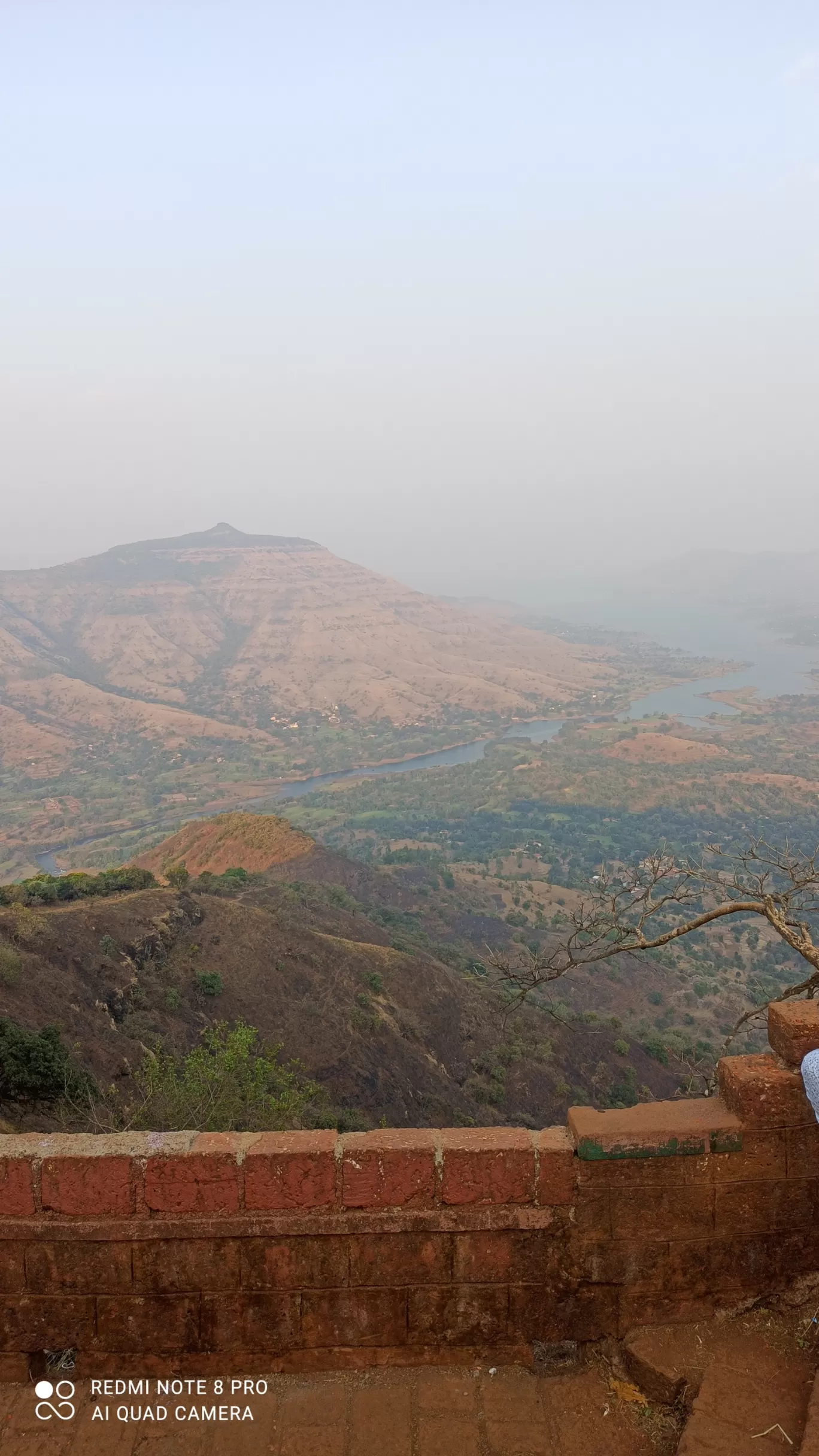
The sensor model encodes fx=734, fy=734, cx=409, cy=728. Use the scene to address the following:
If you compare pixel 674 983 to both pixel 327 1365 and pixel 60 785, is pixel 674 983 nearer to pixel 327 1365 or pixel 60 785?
pixel 327 1365

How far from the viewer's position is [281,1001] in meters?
25.4

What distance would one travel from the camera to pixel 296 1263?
3.88 metres

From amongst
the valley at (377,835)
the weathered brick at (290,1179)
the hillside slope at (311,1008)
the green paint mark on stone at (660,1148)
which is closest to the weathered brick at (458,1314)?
the weathered brick at (290,1179)

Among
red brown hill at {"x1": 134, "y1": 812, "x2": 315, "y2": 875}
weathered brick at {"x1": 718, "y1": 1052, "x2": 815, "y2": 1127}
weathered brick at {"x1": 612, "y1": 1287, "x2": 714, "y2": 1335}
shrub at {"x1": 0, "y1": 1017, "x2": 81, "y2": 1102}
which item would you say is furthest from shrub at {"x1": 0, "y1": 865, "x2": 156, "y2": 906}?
weathered brick at {"x1": 718, "y1": 1052, "x2": 815, "y2": 1127}

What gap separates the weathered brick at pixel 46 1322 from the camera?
153 inches

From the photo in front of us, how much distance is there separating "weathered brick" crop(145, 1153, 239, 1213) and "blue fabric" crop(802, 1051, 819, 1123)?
117 inches

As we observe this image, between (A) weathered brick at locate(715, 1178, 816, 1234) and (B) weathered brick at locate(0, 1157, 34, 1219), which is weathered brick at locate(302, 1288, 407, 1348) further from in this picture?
(A) weathered brick at locate(715, 1178, 816, 1234)

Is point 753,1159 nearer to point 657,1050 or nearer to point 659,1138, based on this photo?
point 659,1138

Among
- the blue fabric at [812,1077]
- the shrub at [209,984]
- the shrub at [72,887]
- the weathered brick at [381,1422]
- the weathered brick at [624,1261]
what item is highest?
the blue fabric at [812,1077]

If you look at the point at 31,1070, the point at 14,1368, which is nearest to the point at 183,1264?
the point at 14,1368

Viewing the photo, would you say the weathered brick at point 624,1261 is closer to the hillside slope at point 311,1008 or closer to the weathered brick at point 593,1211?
the weathered brick at point 593,1211

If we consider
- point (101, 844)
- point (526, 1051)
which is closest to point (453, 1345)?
point (526, 1051)

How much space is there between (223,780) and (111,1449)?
107 m

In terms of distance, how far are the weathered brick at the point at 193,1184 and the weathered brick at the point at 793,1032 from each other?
9.90 feet
